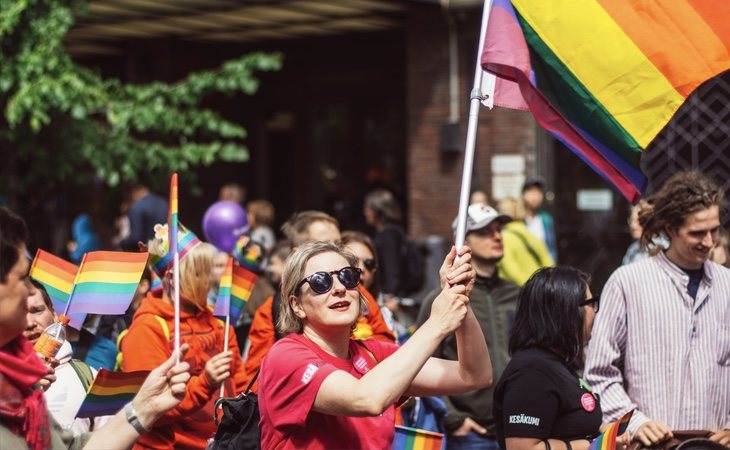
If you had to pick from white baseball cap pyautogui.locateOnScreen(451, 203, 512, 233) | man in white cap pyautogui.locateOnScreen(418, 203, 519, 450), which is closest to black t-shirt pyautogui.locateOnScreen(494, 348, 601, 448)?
man in white cap pyautogui.locateOnScreen(418, 203, 519, 450)

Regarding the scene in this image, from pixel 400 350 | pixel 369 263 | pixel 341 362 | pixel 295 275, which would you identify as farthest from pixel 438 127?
pixel 400 350

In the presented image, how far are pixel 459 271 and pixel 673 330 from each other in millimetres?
1964

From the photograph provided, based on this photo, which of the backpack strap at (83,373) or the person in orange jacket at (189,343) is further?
the person in orange jacket at (189,343)

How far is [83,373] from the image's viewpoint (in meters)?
5.29

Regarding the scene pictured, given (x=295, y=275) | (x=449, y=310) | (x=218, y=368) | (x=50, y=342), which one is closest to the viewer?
(x=449, y=310)

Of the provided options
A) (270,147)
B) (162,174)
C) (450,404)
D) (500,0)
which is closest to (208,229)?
(162,174)

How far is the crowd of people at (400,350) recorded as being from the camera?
3723mm

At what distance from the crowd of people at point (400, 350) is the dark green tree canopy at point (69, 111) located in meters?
3.80

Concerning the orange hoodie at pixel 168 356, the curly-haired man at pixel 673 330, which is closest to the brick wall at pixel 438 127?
the curly-haired man at pixel 673 330

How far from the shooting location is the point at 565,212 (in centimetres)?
1506

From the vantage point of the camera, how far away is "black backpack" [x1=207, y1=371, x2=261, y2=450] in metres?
4.39

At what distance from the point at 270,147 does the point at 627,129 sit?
1553 centimetres

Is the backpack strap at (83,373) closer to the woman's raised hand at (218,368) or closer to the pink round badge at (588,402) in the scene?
the woman's raised hand at (218,368)

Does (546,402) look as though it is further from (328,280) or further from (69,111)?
(69,111)
